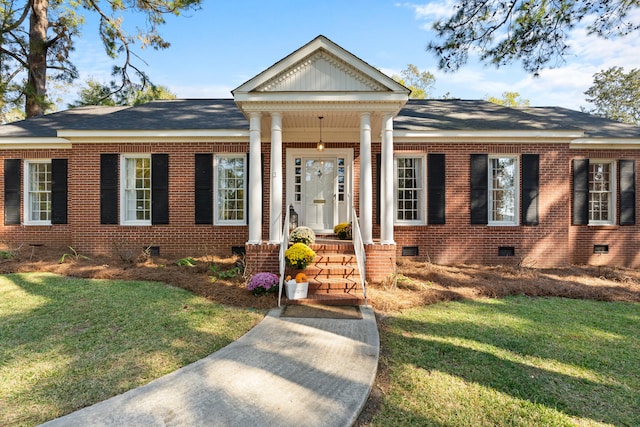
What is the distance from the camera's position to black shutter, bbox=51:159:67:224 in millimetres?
9492

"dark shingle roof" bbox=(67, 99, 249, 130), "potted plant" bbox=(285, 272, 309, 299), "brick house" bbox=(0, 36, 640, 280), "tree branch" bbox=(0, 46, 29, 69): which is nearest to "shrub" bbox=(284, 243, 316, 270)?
"potted plant" bbox=(285, 272, 309, 299)

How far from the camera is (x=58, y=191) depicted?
31.1ft

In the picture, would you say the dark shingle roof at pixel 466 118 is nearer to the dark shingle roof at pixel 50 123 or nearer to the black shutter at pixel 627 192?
the black shutter at pixel 627 192

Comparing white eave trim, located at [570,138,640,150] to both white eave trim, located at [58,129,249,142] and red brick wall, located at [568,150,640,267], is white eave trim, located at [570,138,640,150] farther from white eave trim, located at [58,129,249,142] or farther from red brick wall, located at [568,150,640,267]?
white eave trim, located at [58,129,249,142]

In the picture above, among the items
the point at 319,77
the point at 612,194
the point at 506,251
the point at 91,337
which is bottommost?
→ the point at 91,337

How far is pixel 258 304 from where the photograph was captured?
5492 mm

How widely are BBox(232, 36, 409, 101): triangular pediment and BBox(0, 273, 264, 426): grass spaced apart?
14.7ft

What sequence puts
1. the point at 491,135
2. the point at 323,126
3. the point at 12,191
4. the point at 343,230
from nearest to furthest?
the point at 323,126, the point at 343,230, the point at 491,135, the point at 12,191

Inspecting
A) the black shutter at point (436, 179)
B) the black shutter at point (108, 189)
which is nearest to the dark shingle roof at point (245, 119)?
the black shutter at point (436, 179)

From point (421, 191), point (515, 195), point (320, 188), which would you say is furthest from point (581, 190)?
point (320, 188)

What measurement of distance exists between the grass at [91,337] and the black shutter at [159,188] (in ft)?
10.1

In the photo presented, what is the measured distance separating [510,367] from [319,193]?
675cm

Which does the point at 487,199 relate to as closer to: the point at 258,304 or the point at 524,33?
the point at 524,33

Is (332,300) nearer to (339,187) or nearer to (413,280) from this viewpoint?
(413,280)
